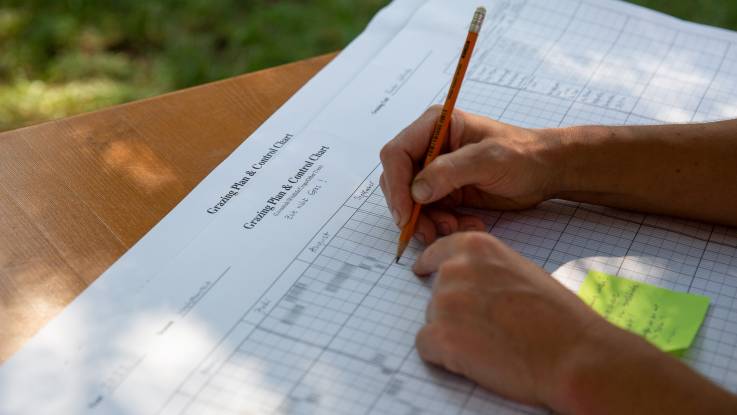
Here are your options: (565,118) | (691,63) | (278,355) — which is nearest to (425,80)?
(565,118)

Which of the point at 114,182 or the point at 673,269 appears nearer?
the point at 673,269

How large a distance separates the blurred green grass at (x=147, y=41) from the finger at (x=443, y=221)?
1595mm

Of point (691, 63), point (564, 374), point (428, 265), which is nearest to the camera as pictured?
point (564, 374)

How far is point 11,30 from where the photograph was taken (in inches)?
108

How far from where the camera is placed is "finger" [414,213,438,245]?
1.14 metres

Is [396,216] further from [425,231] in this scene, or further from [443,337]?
[443,337]

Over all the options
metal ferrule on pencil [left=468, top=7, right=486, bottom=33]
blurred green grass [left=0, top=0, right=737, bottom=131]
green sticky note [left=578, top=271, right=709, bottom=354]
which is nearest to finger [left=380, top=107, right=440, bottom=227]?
metal ferrule on pencil [left=468, top=7, right=486, bottom=33]

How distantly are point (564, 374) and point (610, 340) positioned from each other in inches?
2.5

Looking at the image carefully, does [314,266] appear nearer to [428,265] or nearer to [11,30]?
[428,265]

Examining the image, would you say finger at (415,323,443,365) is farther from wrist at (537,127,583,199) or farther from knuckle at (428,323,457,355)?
wrist at (537,127,583,199)

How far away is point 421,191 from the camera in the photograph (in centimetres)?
113

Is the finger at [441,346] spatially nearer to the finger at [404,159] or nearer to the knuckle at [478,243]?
the knuckle at [478,243]

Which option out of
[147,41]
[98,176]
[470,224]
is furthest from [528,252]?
[147,41]

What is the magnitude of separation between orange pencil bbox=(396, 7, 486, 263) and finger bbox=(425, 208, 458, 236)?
29 millimetres
